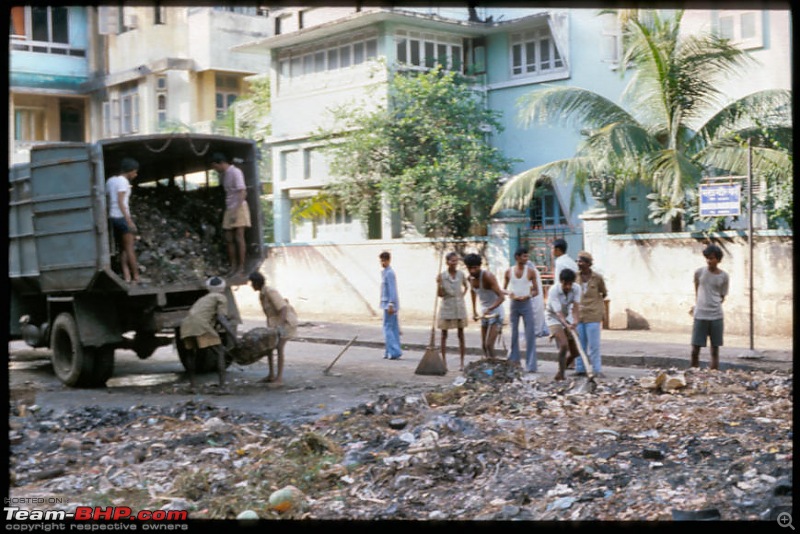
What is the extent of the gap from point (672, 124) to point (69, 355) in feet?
38.2

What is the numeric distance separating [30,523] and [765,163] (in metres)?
13.9

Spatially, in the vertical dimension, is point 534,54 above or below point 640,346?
above

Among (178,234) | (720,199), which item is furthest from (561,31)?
(178,234)

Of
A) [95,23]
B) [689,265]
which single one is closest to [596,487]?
[689,265]

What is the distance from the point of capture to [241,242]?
12.6m

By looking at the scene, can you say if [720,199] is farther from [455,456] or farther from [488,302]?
[455,456]

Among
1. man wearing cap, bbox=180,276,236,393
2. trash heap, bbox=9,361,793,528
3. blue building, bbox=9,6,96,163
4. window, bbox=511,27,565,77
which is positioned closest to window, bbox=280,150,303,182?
window, bbox=511,27,565,77

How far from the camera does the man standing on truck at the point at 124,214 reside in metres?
11.2

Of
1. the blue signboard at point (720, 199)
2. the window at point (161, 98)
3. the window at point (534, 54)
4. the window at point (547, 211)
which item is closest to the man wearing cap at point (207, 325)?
the blue signboard at point (720, 199)

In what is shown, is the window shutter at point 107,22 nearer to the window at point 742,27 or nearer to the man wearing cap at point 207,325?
the window at point 742,27

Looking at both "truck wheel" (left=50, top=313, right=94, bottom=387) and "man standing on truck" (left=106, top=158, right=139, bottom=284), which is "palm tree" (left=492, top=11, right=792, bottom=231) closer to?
"man standing on truck" (left=106, top=158, right=139, bottom=284)

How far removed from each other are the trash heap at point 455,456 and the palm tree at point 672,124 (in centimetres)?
843

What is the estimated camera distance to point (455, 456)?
21.0 ft
